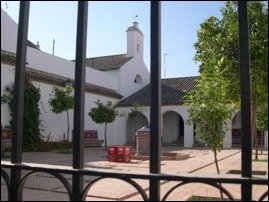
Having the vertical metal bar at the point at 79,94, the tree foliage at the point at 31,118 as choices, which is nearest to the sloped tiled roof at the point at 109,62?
the tree foliage at the point at 31,118

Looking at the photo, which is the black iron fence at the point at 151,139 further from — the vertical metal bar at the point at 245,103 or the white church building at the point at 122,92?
the white church building at the point at 122,92

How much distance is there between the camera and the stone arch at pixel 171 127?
30.8m

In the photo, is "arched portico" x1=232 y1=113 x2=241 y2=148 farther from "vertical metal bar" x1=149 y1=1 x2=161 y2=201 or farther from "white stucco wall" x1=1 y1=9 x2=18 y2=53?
"vertical metal bar" x1=149 y1=1 x2=161 y2=201

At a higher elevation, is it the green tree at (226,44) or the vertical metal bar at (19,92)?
the green tree at (226,44)

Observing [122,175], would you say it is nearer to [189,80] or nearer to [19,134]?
[19,134]

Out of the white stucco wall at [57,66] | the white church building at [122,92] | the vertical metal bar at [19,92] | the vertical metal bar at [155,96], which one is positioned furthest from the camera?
the white church building at [122,92]

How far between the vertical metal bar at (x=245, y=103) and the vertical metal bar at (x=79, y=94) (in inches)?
51.1

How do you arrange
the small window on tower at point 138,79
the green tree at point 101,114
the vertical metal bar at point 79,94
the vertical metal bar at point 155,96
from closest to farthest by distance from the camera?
1. the vertical metal bar at point 155,96
2. the vertical metal bar at point 79,94
3. the green tree at point 101,114
4. the small window on tower at point 138,79

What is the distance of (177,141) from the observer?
99.2 feet

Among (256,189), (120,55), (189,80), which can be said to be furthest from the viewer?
(120,55)

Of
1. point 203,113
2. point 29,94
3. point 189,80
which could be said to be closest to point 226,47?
point 203,113

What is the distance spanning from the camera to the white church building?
21.9m

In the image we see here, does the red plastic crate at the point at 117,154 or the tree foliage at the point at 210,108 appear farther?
the red plastic crate at the point at 117,154

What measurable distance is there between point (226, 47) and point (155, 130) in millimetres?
7131
